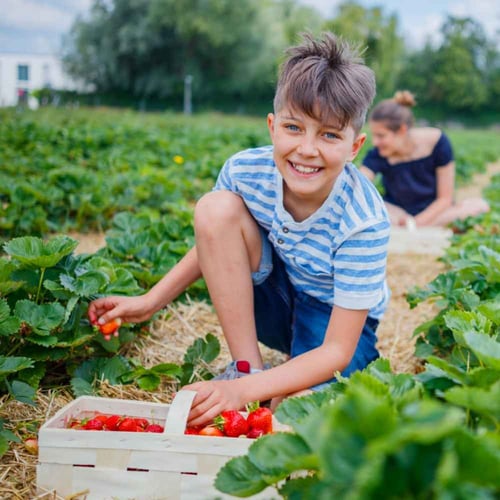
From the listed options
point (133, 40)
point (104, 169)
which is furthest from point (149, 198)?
point (133, 40)

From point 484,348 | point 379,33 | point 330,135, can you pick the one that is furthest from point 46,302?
point 379,33

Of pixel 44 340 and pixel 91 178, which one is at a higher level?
pixel 91 178

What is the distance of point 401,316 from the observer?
371 cm

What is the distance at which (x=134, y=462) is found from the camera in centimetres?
166

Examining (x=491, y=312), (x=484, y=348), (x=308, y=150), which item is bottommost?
(x=491, y=312)

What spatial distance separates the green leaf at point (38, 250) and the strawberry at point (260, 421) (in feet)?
2.71

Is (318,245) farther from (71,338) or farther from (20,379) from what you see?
(20,379)

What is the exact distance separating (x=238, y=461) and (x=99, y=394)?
3.93 ft

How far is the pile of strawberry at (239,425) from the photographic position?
5.84ft

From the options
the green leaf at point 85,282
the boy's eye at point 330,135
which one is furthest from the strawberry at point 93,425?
the boy's eye at point 330,135

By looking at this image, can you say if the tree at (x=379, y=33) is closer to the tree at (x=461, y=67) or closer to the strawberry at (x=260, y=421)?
the tree at (x=461, y=67)

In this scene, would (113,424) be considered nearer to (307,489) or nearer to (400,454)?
(307,489)

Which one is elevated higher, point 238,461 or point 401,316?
point 238,461

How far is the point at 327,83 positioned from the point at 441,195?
3753mm
